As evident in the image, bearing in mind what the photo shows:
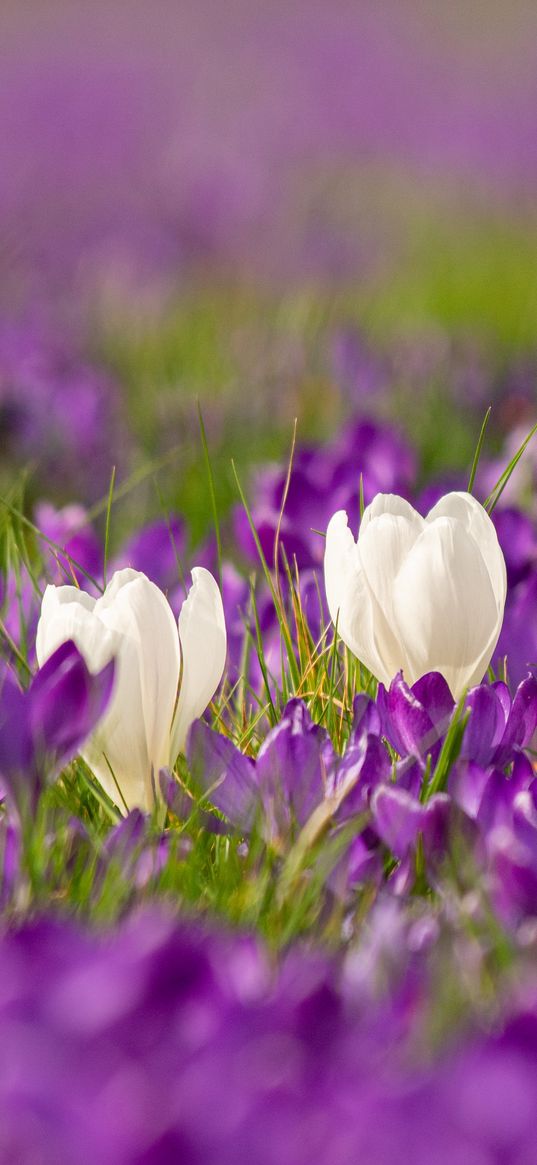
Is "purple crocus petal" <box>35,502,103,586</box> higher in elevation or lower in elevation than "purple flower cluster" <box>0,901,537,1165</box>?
lower

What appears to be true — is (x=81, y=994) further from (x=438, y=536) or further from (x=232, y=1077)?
(x=438, y=536)

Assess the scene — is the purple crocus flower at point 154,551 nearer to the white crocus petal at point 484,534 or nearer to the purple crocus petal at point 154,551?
the purple crocus petal at point 154,551

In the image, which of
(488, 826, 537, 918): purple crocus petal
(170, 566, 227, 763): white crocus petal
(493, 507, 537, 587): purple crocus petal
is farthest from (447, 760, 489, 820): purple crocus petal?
(493, 507, 537, 587): purple crocus petal

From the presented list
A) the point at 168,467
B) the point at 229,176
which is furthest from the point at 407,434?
the point at 229,176

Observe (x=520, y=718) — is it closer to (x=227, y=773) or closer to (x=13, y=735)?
(x=227, y=773)

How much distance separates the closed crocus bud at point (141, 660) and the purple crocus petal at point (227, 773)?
6cm

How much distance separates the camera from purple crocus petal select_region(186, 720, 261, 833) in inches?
43.8

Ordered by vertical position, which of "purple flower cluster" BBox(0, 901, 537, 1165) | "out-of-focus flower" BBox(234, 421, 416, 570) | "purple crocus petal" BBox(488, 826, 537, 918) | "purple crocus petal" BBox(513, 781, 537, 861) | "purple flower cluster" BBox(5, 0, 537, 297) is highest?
"purple flower cluster" BBox(0, 901, 537, 1165)

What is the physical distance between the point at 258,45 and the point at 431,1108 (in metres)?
23.3

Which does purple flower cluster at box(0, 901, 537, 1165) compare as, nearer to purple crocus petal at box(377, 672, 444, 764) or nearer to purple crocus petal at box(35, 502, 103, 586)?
purple crocus petal at box(377, 672, 444, 764)

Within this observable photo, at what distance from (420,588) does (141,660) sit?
23 centimetres

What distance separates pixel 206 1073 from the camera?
0.58 metres

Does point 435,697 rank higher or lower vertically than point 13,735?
lower

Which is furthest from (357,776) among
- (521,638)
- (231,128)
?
(231,128)
